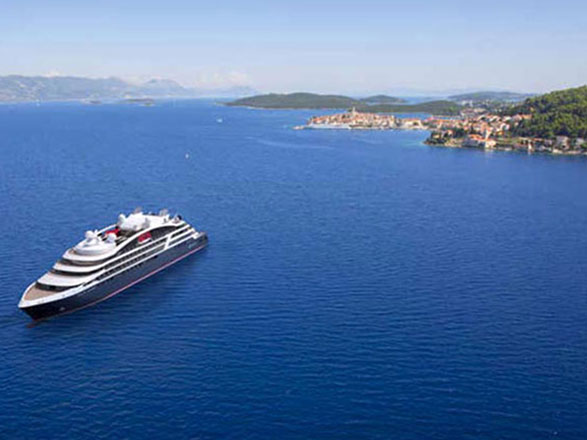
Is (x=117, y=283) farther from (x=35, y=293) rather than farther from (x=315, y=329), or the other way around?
(x=315, y=329)

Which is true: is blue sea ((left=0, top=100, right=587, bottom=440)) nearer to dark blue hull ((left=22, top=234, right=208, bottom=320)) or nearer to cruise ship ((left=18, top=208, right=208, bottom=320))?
dark blue hull ((left=22, top=234, right=208, bottom=320))

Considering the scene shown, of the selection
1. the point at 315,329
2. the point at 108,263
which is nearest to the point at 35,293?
the point at 108,263

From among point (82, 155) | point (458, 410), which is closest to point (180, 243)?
point (458, 410)

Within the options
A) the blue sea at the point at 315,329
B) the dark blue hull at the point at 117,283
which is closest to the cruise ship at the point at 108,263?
the dark blue hull at the point at 117,283

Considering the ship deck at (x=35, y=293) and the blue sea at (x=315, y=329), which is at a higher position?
the ship deck at (x=35, y=293)

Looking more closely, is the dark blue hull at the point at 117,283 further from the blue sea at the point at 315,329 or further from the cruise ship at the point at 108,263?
the blue sea at the point at 315,329

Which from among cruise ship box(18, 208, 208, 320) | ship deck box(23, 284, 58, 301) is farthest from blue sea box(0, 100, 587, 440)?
ship deck box(23, 284, 58, 301)
